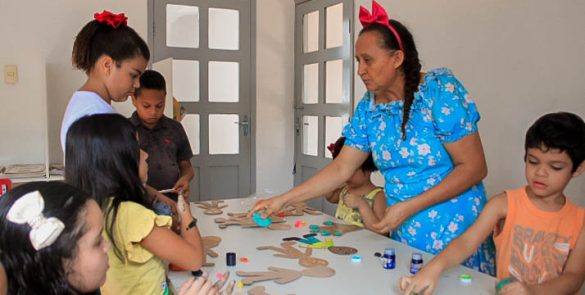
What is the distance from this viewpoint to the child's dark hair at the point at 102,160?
1.36 metres

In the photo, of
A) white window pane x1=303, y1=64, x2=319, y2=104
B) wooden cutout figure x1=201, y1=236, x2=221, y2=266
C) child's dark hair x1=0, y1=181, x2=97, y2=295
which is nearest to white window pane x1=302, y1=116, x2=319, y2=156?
white window pane x1=303, y1=64, x2=319, y2=104

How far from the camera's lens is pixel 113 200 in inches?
52.7

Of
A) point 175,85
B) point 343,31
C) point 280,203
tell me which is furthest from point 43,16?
point 280,203

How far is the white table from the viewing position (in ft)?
4.57

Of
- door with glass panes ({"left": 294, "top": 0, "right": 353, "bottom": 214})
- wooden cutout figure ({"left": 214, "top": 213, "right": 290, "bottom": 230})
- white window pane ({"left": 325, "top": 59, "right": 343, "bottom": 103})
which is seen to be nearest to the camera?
wooden cutout figure ({"left": 214, "top": 213, "right": 290, "bottom": 230})

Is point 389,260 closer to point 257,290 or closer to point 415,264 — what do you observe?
point 415,264

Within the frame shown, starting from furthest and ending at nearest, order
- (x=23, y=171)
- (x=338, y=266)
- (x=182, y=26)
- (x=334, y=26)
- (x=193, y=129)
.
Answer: (x=193, y=129) < (x=182, y=26) < (x=334, y=26) < (x=23, y=171) < (x=338, y=266)

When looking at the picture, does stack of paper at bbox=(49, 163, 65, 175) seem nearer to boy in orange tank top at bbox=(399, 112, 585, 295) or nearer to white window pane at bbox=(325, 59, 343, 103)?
white window pane at bbox=(325, 59, 343, 103)

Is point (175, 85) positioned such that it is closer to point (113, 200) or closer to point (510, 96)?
point (510, 96)

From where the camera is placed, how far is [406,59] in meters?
1.74

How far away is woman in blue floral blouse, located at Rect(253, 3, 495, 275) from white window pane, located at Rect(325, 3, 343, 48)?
2.77 m

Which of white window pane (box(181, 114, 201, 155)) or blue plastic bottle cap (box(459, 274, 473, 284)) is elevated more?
white window pane (box(181, 114, 201, 155))

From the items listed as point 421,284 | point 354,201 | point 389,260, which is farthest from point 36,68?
point 421,284

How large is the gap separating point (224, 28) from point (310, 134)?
1.37 meters
